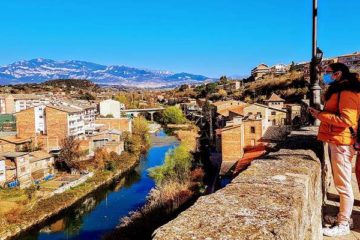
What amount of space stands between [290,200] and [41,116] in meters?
41.0

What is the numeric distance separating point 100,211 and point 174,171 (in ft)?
21.1

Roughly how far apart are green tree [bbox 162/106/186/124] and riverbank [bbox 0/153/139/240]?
3460 centimetres

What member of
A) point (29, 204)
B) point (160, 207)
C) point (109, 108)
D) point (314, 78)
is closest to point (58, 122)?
point (29, 204)

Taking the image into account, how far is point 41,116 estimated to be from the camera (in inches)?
1598

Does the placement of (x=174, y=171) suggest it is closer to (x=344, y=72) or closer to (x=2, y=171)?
(x=2, y=171)

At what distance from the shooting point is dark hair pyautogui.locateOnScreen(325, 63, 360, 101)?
12.1ft

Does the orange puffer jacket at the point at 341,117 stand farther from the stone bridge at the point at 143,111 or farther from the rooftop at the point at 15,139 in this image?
the stone bridge at the point at 143,111

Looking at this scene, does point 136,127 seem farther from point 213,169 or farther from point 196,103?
point 196,103

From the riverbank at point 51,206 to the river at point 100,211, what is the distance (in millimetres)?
527

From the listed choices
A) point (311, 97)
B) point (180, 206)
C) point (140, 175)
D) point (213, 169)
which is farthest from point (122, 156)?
point (311, 97)

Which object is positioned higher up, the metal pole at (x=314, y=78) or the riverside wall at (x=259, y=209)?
the metal pole at (x=314, y=78)

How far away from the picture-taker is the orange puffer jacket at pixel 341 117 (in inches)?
142

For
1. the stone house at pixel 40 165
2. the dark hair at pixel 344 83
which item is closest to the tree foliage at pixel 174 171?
the stone house at pixel 40 165

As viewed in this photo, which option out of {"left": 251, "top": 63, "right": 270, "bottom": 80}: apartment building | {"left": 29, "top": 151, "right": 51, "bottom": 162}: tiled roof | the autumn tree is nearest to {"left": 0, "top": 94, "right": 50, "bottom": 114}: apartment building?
the autumn tree
